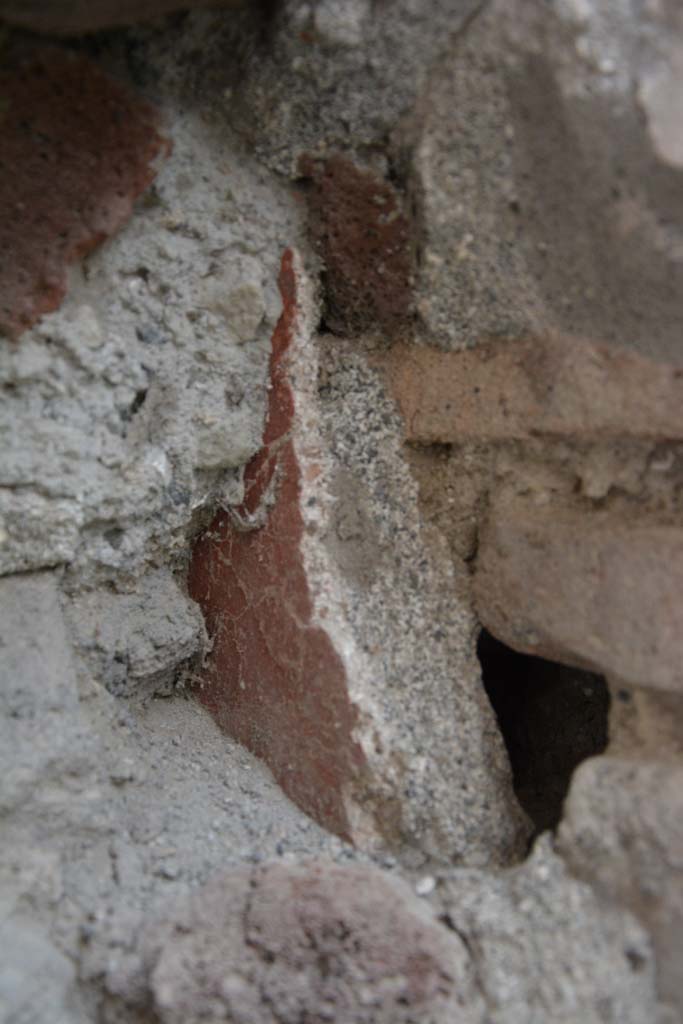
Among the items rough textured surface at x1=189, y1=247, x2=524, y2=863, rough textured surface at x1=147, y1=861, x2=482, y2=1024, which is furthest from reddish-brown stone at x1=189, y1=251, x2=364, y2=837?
rough textured surface at x1=147, y1=861, x2=482, y2=1024

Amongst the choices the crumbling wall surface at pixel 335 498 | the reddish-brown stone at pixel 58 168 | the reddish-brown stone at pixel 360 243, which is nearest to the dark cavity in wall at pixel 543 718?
the crumbling wall surface at pixel 335 498

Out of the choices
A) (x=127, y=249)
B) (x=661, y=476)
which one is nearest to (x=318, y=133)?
(x=127, y=249)

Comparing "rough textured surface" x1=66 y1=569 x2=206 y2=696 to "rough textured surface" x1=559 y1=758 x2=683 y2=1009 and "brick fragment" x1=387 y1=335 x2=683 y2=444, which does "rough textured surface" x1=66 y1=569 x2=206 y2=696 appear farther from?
"rough textured surface" x1=559 y1=758 x2=683 y2=1009

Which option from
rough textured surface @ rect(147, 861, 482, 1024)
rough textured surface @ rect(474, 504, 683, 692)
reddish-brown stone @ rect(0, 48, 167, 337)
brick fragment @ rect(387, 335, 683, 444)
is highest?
reddish-brown stone @ rect(0, 48, 167, 337)

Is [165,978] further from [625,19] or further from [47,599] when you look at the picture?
[625,19]

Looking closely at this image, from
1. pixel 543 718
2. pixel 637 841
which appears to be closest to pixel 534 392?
pixel 637 841

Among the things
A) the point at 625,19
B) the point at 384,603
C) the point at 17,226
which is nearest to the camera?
the point at 625,19
